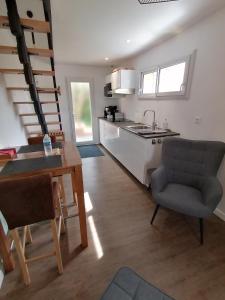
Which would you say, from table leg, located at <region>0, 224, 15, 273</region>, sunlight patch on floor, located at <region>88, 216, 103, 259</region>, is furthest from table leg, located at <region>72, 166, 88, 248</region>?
table leg, located at <region>0, 224, 15, 273</region>

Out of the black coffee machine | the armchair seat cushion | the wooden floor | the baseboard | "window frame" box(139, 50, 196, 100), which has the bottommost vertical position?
the wooden floor

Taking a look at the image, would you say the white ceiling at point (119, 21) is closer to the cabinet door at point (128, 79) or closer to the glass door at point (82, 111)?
the cabinet door at point (128, 79)

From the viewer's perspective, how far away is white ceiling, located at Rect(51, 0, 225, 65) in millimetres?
1635

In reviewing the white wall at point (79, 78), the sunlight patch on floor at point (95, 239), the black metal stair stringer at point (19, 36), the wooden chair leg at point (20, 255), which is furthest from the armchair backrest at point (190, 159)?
the white wall at point (79, 78)

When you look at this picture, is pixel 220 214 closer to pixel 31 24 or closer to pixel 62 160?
pixel 62 160

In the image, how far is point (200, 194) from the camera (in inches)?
70.1

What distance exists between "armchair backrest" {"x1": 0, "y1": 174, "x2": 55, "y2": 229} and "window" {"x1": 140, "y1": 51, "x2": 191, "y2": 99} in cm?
225

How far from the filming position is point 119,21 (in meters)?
1.97

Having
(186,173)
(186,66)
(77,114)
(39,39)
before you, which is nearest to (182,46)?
(186,66)

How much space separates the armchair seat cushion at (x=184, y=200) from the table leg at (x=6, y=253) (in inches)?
58.4

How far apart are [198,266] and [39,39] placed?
3.75 m

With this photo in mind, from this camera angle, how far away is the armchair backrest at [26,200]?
1.02m

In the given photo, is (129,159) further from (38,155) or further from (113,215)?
(38,155)

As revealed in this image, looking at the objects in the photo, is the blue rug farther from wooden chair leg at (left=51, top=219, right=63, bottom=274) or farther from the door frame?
wooden chair leg at (left=51, top=219, right=63, bottom=274)
